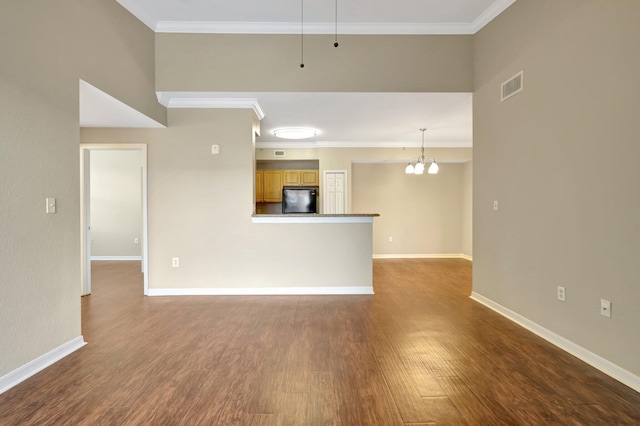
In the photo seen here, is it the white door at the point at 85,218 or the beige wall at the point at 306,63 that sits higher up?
the beige wall at the point at 306,63

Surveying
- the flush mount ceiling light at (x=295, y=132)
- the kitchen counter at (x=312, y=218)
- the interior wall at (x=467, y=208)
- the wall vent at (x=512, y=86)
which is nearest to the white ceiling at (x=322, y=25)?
the wall vent at (x=512, y=86)

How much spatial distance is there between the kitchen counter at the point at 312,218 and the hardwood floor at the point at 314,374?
3.77 ft

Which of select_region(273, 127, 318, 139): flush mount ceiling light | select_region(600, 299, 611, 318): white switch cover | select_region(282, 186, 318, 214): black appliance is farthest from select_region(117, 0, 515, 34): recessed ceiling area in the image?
select_region(282, 186, 318, 214): black appliance

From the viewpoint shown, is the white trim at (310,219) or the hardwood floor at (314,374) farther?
the white trim at (310,219)

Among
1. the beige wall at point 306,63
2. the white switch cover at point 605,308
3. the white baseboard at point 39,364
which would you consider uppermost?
the beige wall at point 306,63

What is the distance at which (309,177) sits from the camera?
6.81 metres

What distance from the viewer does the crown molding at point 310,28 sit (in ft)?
11.8

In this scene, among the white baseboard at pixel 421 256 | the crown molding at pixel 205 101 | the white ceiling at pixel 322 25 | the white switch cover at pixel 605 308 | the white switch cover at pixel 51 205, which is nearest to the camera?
the white switch cover at pixel 605 308

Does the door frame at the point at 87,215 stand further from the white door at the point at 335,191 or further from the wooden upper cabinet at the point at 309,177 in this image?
the white door at the point at 335,191

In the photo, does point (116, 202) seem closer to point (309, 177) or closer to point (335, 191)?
point (309, 177)

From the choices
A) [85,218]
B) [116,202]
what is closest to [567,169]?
[85,218]

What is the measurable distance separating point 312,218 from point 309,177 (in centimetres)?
280

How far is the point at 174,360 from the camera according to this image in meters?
2.33

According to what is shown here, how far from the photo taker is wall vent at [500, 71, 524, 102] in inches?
117
